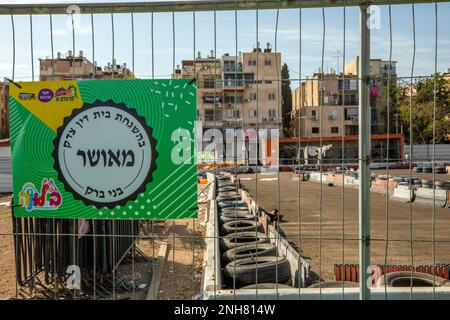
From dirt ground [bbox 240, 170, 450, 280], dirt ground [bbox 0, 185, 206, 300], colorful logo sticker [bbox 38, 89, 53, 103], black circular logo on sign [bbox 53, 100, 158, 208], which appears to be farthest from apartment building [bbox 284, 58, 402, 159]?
colorful logo sticker [bbox 38, 89, 53, 103]

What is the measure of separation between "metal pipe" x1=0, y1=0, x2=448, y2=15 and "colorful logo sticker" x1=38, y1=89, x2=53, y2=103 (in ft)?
1.89

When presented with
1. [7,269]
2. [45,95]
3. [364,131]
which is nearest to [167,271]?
[7,269]

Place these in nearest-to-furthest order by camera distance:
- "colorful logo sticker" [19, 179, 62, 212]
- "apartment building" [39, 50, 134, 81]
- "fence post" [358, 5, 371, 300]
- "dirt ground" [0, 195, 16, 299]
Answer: "fence post" [358, 5, 371, 300], "colorful logo sticker" [19, 179, 62, 212], "apartment building" [39, 50, 134, 81], "dirt ground" [0, 195, 16, 299]

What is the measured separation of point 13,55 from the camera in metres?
3.32

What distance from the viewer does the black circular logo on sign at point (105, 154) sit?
3166 millimetres

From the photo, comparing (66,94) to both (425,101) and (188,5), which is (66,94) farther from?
(425,101)

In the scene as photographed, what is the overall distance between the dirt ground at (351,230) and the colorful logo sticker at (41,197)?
1.72 metres

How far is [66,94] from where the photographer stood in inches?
126

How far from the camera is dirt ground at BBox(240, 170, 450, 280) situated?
26.5ft

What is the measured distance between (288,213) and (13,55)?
1377cm

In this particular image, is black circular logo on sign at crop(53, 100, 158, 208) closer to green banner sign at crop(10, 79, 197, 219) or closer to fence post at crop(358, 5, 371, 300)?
green banner sign at crop(10, 79, 197, 219)

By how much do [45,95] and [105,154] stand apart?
0.63 m

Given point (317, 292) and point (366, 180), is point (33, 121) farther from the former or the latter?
point (317, 292)
